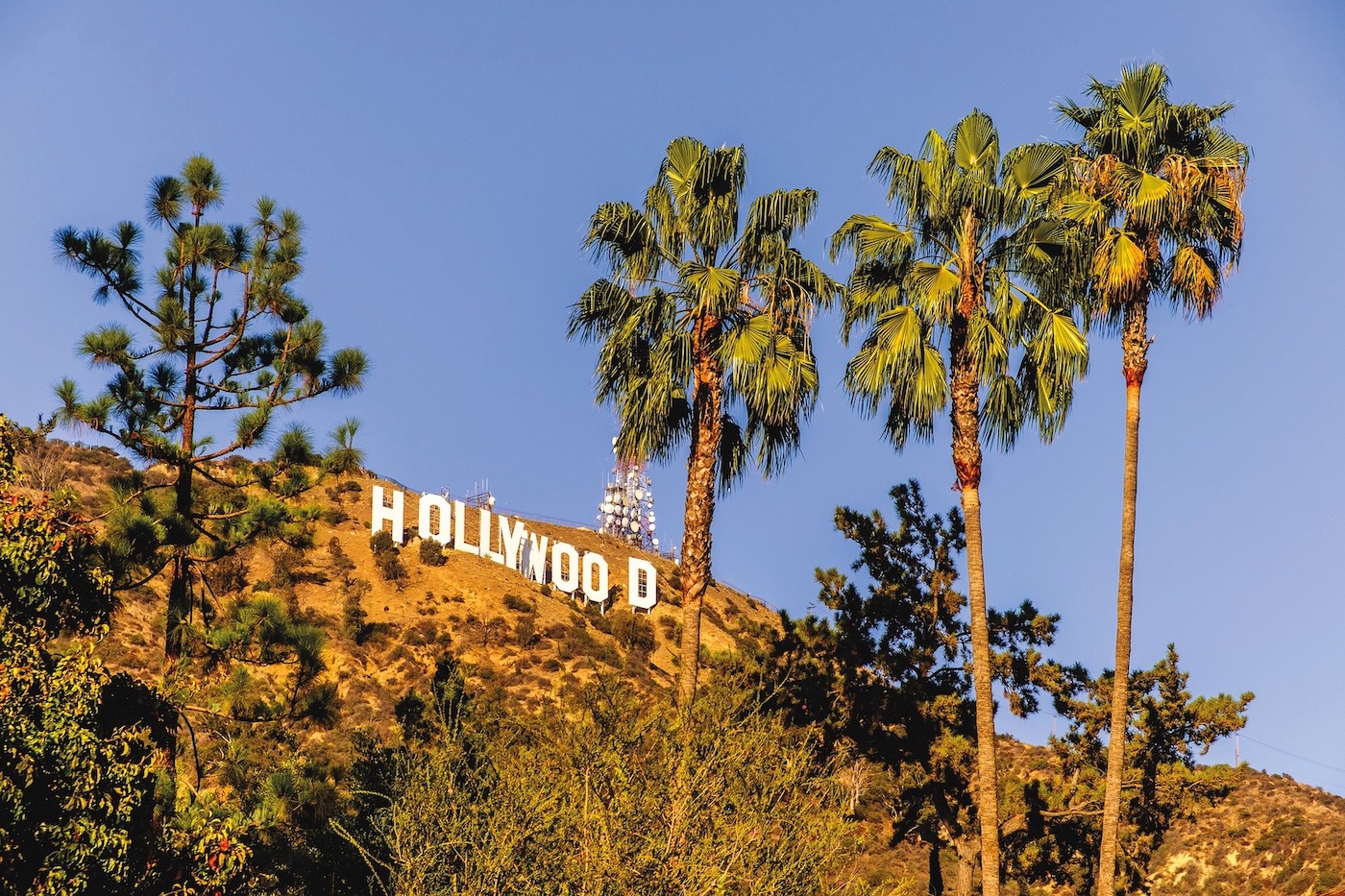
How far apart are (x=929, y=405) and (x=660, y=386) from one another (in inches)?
154

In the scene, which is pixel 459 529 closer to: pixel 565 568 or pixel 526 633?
pixel 565 568

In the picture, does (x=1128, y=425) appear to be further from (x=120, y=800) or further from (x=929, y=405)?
(x=120, y=800)

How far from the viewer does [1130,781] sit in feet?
84.2

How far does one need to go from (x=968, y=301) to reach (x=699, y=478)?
15.5 ft

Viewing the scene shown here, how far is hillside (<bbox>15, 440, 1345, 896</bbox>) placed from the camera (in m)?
45.2

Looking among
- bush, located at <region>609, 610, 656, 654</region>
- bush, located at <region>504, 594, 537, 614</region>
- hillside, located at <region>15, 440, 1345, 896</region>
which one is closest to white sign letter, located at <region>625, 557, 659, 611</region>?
bush, located at <region>609, 610, 656, 654</region>

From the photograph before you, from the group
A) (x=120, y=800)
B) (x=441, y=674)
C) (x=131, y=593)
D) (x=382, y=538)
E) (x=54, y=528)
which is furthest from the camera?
(x=382, y=538)

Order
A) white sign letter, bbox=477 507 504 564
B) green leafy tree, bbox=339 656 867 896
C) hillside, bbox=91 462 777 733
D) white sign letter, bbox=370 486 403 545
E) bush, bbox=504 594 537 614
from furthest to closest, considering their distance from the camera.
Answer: white sign letter, bbox=477 507 504 564 < white sign letter, bbox=370 486 403 545 < bush, bbox=504 594 537 614 < hillside, bbox=91 462 777 733 < green leafy tree, bbox=339 656 867 896

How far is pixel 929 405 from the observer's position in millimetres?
19891

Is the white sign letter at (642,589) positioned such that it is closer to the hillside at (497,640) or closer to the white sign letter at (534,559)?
the hillside at (497,640)

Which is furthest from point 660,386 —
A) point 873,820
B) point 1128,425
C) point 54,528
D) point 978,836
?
point 873,820

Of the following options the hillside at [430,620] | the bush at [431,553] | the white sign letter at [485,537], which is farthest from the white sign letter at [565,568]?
the bush at [431,553]

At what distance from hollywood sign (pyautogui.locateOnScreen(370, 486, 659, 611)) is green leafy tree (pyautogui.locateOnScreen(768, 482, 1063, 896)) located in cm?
5623

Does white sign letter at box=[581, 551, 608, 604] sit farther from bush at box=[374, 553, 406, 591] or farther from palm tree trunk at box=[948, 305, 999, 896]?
palm tree trunk at box=[948, 305, 999, 896]
